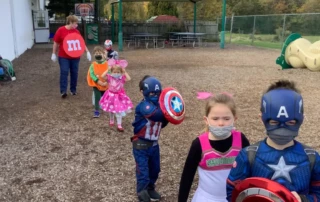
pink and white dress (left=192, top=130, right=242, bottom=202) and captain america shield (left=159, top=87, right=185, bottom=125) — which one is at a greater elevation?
captain america shield (left=159, top=87, right=185, bottom=125)

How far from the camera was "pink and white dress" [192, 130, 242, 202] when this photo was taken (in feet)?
7.27

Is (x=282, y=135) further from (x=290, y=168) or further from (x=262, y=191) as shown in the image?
(x=262, y=191)

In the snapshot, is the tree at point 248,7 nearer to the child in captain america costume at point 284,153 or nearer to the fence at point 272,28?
the fence at point 272,28

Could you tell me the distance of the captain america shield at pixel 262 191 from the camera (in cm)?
150

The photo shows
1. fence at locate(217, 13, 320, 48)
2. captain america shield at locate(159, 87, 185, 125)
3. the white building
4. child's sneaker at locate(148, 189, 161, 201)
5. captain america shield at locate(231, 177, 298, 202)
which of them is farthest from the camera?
fence at locate(217, 13, 320, 48)

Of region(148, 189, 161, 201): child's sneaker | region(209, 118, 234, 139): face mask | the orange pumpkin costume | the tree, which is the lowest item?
region(148, 189, 161, 201): child's sneaker

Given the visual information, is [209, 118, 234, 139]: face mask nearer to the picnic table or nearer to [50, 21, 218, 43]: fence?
the picnic table

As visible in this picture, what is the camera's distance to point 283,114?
1.62m

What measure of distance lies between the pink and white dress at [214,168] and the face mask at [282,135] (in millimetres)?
595

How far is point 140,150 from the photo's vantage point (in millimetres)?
3410

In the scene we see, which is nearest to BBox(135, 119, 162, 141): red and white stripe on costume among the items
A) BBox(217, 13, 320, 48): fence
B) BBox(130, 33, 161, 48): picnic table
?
BBox(130, 33, 161, 48): picnic table

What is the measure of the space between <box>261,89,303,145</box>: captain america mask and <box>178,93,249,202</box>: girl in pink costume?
1.66 ft

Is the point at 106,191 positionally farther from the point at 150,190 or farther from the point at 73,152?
the point at 73,152

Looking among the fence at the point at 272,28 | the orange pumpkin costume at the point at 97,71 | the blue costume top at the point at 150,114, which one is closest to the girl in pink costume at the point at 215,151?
the blue costume top at the point at 150,114
